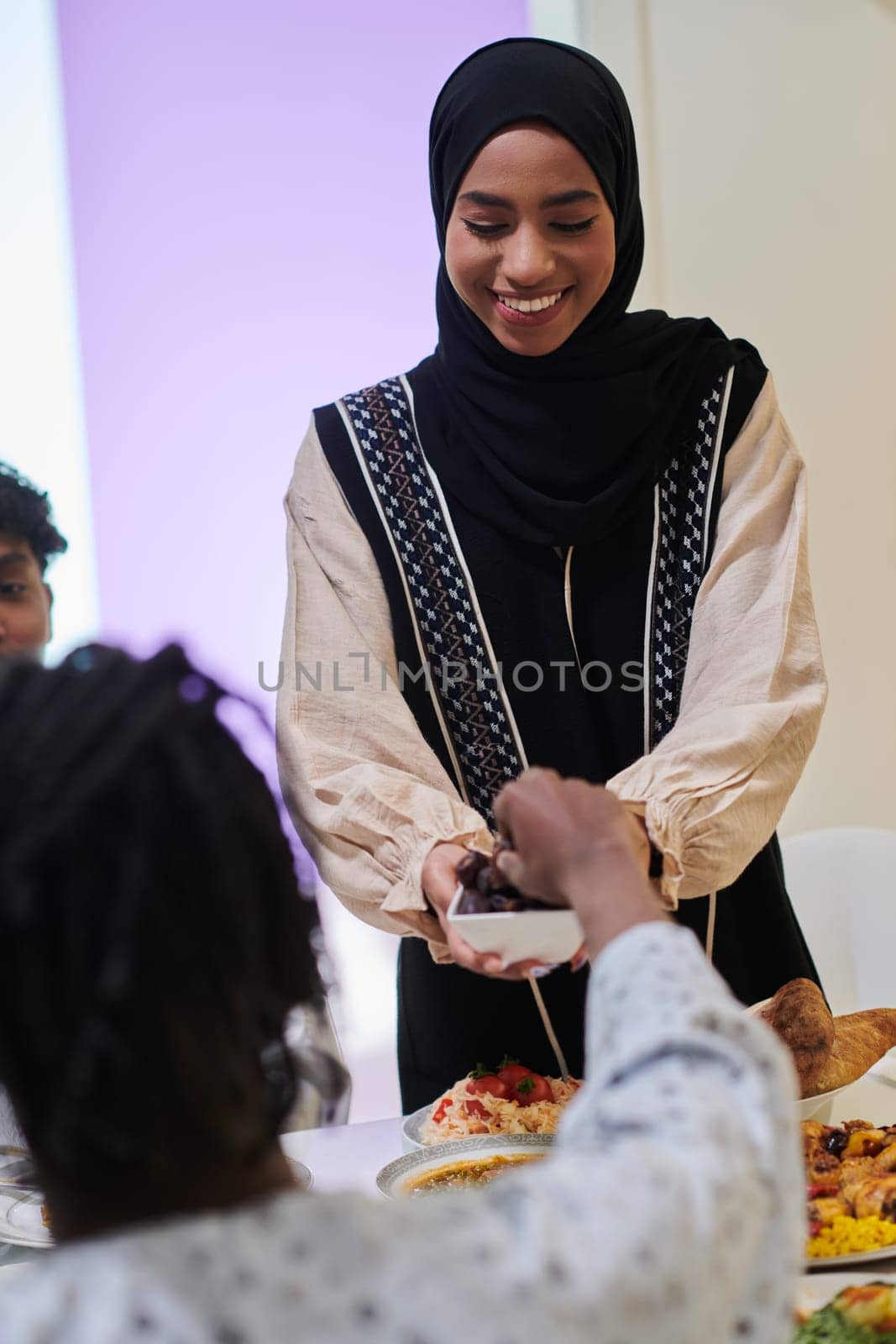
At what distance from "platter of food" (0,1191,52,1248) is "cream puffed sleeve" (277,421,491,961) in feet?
1.48

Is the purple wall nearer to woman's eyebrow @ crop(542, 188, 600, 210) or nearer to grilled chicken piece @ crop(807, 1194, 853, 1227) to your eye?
woman's eyebrow @ crop(542, 188, 600, 210)

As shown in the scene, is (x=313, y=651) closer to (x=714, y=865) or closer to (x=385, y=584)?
(x=385, y=584)

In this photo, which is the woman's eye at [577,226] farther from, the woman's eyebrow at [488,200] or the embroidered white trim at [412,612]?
the embroidered white trim at [412,612]

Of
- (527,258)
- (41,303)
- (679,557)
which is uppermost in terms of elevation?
(41,303)

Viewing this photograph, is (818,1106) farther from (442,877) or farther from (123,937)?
(123,937)

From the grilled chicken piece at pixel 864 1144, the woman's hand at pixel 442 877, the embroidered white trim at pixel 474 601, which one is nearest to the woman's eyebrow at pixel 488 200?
the embroidered white trim at pixel 474 601

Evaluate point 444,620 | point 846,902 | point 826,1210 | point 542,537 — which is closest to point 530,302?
point 542,537

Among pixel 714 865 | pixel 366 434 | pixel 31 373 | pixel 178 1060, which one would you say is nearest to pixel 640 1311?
pixel 178 1060

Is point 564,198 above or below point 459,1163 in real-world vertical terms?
above

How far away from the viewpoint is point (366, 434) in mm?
1985

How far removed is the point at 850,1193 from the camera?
1323mm

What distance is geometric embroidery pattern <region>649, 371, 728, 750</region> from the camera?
1902mm

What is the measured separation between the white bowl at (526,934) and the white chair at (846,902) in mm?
1762

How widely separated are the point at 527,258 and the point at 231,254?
234 cm
